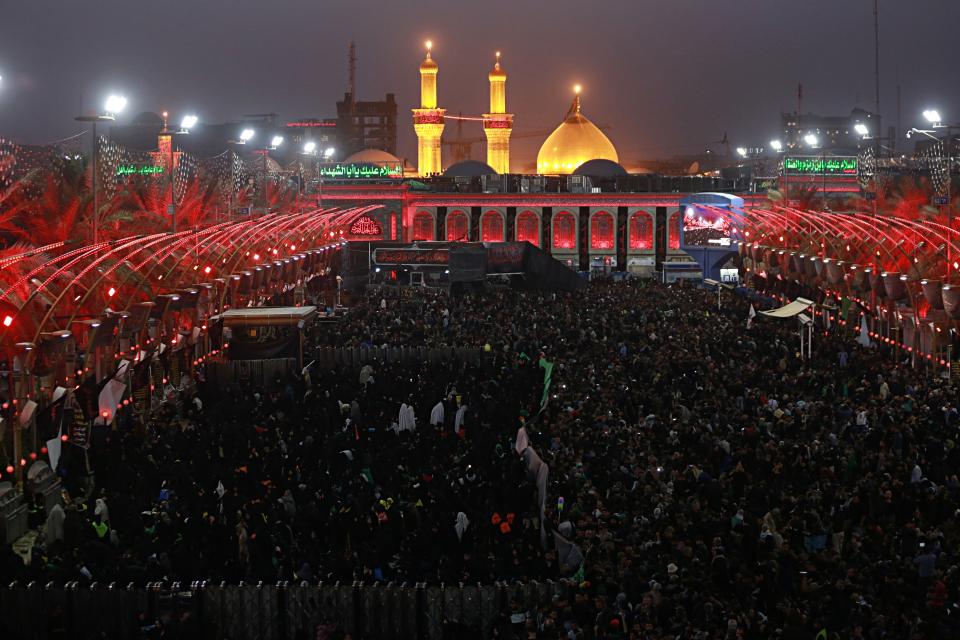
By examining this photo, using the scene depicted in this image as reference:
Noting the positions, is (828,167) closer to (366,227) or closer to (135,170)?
(366,227)

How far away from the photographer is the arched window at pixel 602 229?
68625 mm

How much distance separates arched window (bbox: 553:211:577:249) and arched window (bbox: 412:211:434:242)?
7.01 meters

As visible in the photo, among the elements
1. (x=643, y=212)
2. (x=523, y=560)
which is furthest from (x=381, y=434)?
(x=643, y=212)

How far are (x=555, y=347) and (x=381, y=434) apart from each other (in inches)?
421

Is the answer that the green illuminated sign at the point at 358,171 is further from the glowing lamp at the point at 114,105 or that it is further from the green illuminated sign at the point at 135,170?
the glowing lamp at the point at 114,105

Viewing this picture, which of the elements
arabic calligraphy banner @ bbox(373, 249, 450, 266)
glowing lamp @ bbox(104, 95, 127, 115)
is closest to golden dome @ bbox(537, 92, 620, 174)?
arabic calligraphy banner @ bbox(373, 249, 450, 266)

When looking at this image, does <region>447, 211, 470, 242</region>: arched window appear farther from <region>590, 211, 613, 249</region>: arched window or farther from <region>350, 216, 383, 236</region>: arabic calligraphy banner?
<region>590, 211, 613, 249</region>: arched window

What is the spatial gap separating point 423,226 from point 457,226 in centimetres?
196

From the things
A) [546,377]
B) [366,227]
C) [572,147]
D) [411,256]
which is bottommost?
[546,377]

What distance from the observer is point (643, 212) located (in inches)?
2689

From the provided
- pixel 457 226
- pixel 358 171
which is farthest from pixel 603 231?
pixel 358 171

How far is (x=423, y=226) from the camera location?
69.8 meters

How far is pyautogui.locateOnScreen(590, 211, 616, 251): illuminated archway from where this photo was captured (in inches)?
2702

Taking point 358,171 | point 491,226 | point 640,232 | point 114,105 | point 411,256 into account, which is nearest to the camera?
point 114,105
